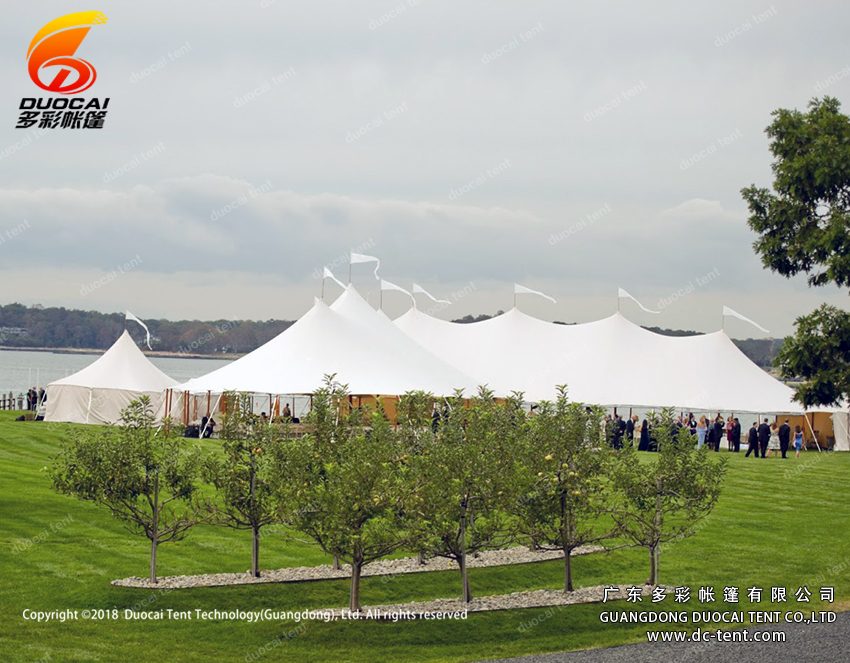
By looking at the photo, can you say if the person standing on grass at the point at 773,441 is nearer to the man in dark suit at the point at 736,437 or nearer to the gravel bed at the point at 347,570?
the man in dark suit at the point at 736,437

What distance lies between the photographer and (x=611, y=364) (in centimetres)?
3422

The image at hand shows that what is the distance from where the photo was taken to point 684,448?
12.7 metres

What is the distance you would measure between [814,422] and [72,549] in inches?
1073

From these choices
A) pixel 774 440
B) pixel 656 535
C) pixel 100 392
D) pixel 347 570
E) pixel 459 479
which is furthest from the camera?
pixel 774 440

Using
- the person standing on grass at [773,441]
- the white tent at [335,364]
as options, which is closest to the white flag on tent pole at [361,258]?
the white tent at [335,364]

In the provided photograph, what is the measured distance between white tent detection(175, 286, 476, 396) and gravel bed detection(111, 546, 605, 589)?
11171 millimetres

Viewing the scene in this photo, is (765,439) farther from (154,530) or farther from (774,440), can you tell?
(154,530)

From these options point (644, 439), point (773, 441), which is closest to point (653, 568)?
point (644, 439)

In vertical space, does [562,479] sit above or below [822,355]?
below

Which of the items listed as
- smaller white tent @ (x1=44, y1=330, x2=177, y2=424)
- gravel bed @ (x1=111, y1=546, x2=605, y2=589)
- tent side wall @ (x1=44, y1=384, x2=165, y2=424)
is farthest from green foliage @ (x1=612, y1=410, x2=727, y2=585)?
tent side wall @ (x1=44, y1=384, x2=165, y2=424)

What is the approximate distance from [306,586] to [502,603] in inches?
97.0

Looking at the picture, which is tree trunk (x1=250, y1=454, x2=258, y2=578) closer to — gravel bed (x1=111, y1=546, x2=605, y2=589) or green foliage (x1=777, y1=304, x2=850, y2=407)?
gravel bed (x1=111, y1=546, x2=605, y2=589)

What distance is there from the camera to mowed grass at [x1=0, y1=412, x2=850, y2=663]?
10.3m

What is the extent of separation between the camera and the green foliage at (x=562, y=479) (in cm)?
1214
